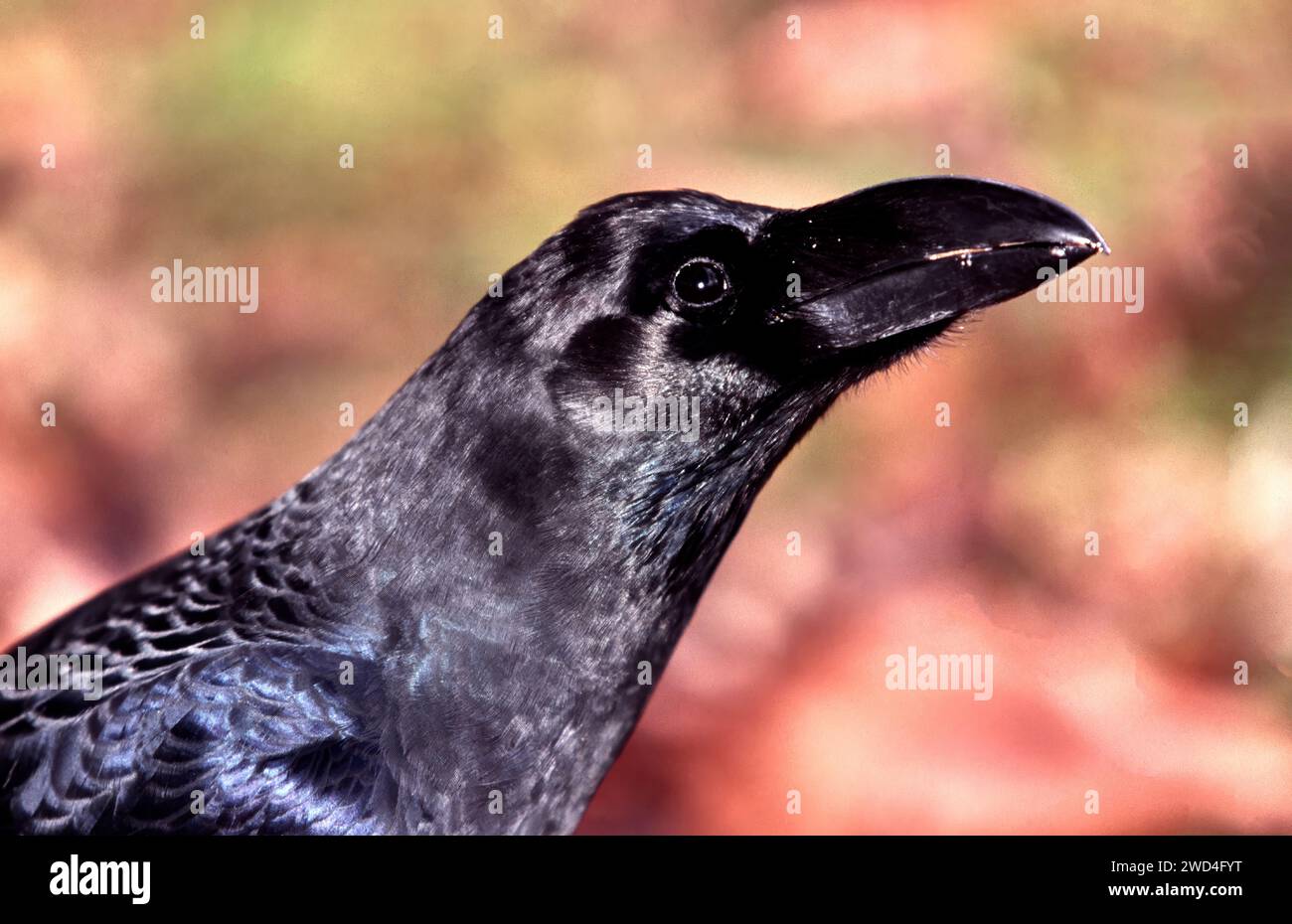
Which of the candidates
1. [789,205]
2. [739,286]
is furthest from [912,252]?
[789,205]

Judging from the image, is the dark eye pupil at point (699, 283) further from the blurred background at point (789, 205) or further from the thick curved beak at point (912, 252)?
the blurred background at point (789, 205)

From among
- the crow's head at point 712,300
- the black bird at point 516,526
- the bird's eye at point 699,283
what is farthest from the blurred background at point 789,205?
the bird's eye at point 699,283

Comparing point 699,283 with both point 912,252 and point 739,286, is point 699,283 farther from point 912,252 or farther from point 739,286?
point 912,252

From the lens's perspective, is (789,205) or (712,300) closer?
(712,300)

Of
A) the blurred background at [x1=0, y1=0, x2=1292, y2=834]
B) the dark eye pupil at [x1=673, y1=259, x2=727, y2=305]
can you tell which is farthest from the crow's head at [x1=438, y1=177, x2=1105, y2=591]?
the blurred background at [x1=0, y1=0, x2=1292, y2=834]

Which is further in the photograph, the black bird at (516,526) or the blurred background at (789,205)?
the blurred background at (789,205)
